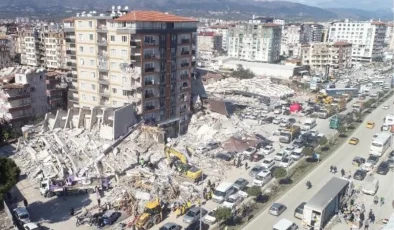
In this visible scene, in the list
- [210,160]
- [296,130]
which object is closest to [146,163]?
[210,160]

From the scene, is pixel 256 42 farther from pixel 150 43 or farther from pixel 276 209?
pixel 276 209

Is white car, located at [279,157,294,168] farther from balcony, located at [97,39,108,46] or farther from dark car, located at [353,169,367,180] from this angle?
balcony, located at [97,39,108,46]

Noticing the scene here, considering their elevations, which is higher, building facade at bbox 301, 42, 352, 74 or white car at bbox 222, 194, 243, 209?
building facade at bbox 301, 42, 352, 74

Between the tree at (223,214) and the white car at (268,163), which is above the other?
the tree at (223,214)

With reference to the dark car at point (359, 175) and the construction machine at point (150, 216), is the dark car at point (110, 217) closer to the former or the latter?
the construction machine at point (150, 216)

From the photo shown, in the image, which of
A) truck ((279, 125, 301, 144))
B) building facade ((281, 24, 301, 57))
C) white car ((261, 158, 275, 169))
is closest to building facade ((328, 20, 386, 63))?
building facade ((281, 24, 301, 57))

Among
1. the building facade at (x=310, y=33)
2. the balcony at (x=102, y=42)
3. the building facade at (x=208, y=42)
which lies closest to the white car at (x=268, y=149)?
the balcony at (x=102, y=42)
